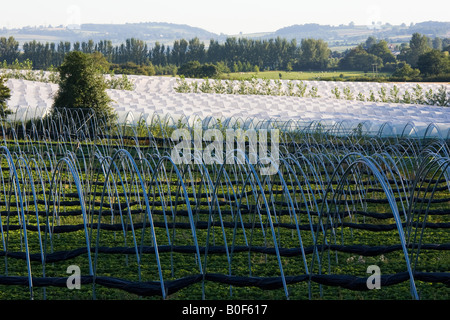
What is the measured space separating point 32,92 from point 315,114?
47.8 ft

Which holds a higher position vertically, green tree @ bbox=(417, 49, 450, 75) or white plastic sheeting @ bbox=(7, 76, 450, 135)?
green tree @ bbox=(417, 49, 450, 75)

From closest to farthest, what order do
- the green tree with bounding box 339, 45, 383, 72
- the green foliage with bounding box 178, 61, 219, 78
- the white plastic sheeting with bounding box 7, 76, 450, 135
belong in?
1. the white plastic sheeting with bounding box 7, 76, 450, 135
2. the green foliage with bounding box 178, 61, 219, 78
3. the green tree with bounding box 339, 45, 383, 72

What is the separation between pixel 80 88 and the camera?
68.3ft

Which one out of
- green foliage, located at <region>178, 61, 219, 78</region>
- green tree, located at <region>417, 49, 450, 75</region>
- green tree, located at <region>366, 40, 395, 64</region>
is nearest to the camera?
green tree, located at <region>417, 49, 450, 75</region>

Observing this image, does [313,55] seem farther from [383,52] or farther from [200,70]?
[200,70]

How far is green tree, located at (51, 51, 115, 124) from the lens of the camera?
67.7 feet

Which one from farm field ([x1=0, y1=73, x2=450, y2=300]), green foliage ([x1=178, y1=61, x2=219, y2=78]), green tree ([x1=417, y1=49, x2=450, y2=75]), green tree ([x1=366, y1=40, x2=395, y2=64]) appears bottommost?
farm field ([x1=0, y1=73, x2=450, y2=300])

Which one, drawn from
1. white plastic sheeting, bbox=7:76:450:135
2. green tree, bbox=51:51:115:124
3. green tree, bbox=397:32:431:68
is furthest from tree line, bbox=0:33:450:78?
green tree, bbox=51:51:115:124

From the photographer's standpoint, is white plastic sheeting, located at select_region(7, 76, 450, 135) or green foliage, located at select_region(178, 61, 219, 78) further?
green foliage, located at select_region(178, 61, 219, 78)

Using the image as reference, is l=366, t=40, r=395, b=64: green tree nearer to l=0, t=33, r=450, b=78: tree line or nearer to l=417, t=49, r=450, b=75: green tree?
l=0, t=33, r=450, b=78: tree line

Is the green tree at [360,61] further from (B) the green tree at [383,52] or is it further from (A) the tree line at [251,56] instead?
(B) the green tree at [383,52]
